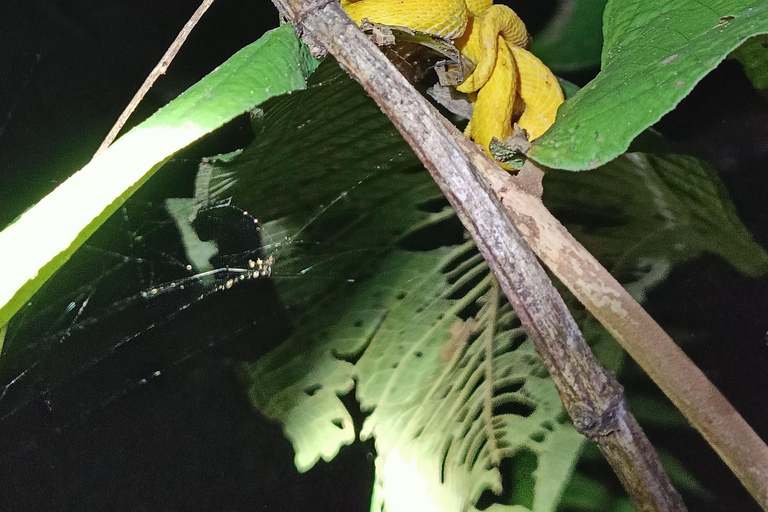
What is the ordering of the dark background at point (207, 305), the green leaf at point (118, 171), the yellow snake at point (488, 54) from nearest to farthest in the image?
the green leaf at point (118, 171) → the yellow snake at point (488, 54) → the dark background at point (207, 305)

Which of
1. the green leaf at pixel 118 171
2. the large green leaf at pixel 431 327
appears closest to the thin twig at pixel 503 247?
the green leaf at pixel 118 171

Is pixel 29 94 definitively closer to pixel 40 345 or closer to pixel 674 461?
pixel 40 345

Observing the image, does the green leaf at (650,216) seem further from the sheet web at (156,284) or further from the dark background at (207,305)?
the sheet web at (156,284)

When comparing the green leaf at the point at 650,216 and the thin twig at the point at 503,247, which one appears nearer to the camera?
the thin twig at the point at 503,247

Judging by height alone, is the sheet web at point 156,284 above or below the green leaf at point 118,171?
below

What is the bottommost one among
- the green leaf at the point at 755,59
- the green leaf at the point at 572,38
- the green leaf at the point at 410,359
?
the green leaf at the point at 410,359

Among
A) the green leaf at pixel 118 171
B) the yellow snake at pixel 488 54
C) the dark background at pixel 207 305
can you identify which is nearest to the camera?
the green leaf at pixel 118 171
